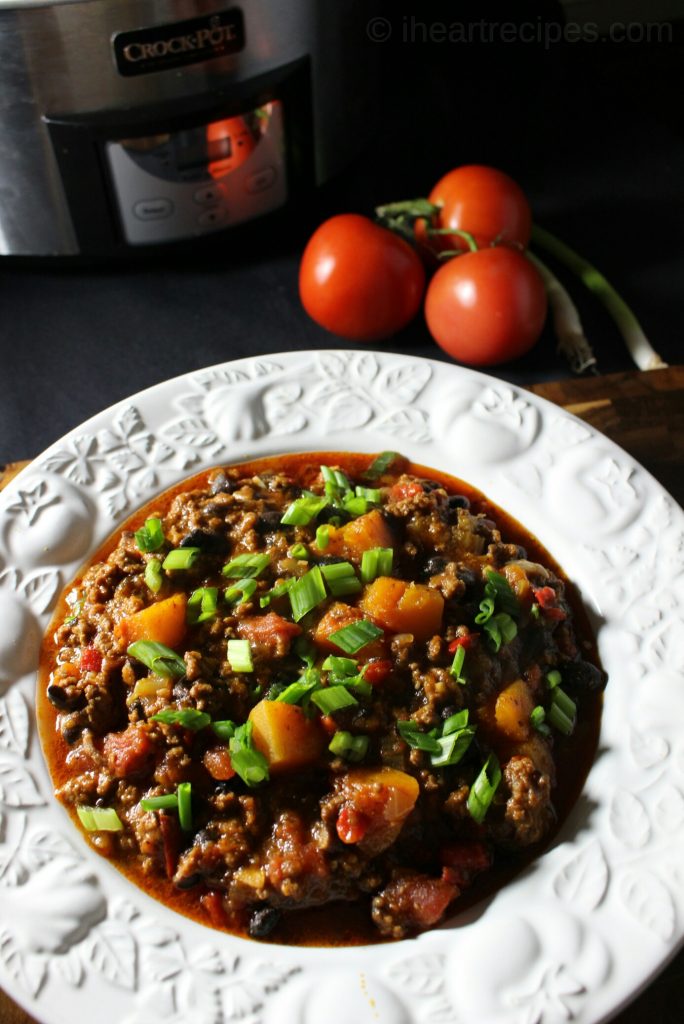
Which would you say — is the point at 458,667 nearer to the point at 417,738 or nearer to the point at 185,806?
the point at 417,738

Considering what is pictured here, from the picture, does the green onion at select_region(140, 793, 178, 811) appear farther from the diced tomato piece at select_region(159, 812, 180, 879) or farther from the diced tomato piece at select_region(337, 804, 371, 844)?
the diced tomato piece at select_region(337, 804, 371, 844)

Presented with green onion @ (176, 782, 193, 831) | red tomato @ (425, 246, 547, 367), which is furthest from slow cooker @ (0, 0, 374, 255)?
green onion @ (176, 782, 193, 831)

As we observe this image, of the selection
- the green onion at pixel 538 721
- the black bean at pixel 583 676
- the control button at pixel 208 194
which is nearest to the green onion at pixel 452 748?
the green onion at pixel 538 721

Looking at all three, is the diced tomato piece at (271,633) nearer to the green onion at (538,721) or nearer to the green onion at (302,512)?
the green onion at (302,512)

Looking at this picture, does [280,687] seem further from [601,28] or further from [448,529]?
[601,28]

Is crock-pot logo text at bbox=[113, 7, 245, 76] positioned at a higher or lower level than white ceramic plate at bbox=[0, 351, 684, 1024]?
higher

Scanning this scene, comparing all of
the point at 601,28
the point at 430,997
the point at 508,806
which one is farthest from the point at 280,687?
the point at 601,28
